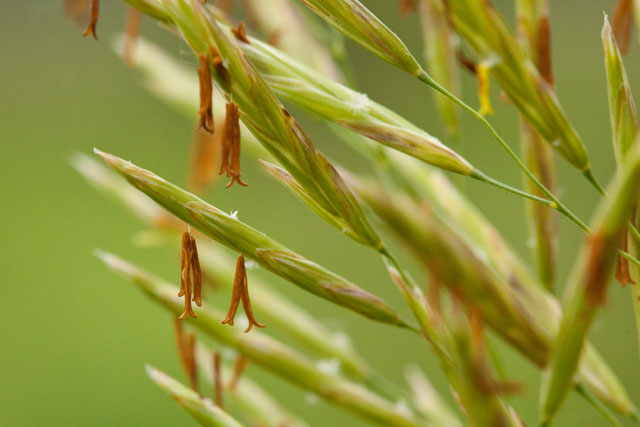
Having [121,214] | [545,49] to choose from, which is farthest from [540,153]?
[121,214]

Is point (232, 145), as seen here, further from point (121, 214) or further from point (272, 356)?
point (121, 214)

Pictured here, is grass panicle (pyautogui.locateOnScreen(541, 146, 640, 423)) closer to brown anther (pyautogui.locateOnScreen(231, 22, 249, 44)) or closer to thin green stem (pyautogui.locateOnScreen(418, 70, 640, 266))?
thin green stem (pyautogui.locateOnScreen(418, 70, 640, 266))

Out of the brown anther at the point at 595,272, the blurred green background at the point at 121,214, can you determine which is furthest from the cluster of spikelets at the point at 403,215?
the blurred green background at the point at 121,214

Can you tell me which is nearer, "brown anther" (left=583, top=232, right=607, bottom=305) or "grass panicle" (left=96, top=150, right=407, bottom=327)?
"brown anther" (left=583, top=232, right=607, bottom=305)

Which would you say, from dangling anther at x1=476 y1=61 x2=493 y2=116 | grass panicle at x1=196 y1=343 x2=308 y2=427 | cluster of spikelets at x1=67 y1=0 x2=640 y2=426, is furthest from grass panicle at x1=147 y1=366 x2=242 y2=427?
dangling anther at x1=476 y1=61 x2=493 y2=116

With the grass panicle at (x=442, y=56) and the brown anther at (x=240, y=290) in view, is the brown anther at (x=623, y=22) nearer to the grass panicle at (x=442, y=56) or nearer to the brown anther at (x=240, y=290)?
the grass panicle at (x=442, y=56)

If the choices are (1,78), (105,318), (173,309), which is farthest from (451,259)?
(1,78)

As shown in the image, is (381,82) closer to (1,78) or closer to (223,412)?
(1,78)

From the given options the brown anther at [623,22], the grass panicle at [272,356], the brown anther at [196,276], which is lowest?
the grass panicle at [272,356]
